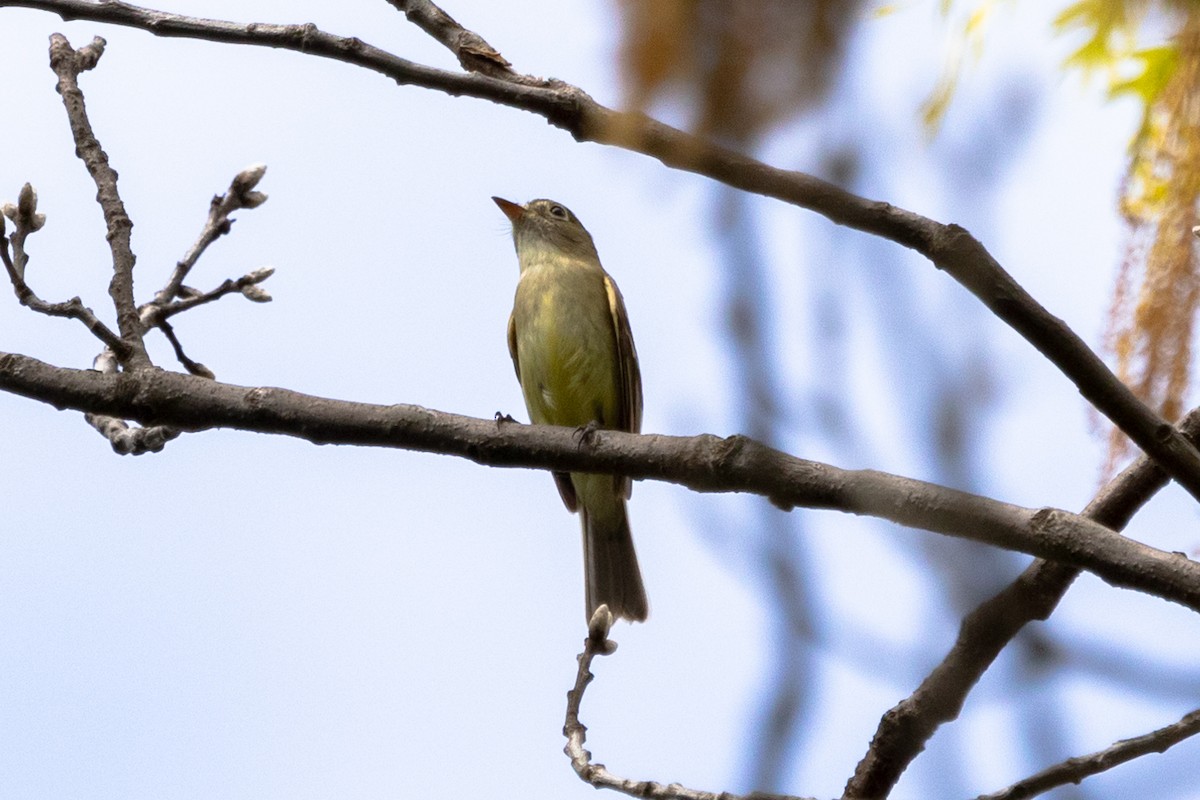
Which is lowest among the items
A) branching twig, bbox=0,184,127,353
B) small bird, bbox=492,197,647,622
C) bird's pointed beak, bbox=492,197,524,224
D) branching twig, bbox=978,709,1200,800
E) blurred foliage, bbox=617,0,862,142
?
blurred foliage, bbox=617,0,862,142

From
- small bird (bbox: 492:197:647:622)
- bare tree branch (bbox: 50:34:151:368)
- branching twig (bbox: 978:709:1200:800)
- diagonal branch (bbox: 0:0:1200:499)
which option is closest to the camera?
diagonal branch (bbox: 0:0:1200:499)

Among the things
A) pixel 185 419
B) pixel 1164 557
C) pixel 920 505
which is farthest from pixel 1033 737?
pixel 185 419

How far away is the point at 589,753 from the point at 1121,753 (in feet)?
4.65

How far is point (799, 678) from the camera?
1481mm

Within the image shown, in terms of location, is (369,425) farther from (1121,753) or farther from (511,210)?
(511,210)

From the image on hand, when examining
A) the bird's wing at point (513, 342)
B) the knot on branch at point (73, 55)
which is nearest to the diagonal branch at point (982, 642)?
the knot on branch at point (73, 55)

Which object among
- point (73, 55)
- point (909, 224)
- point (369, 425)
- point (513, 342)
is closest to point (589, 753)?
point (369, 425)

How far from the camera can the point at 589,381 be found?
8.24 metres

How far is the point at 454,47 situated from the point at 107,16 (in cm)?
88

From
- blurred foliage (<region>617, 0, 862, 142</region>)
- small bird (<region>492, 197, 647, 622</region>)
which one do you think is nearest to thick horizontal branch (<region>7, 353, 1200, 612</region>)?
blurred foliage (<region>617, 0, 862, 142</region>)

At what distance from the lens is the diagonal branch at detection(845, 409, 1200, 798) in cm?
371

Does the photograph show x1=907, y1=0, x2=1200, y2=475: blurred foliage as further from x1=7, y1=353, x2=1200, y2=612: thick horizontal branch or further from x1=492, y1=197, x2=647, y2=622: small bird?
x1=492, y1=197, x2=647, y2=622: small bird

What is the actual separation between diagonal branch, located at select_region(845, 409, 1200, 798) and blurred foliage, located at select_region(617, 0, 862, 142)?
2.54 metres

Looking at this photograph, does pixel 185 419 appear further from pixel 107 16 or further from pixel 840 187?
→ pixel 840 187
